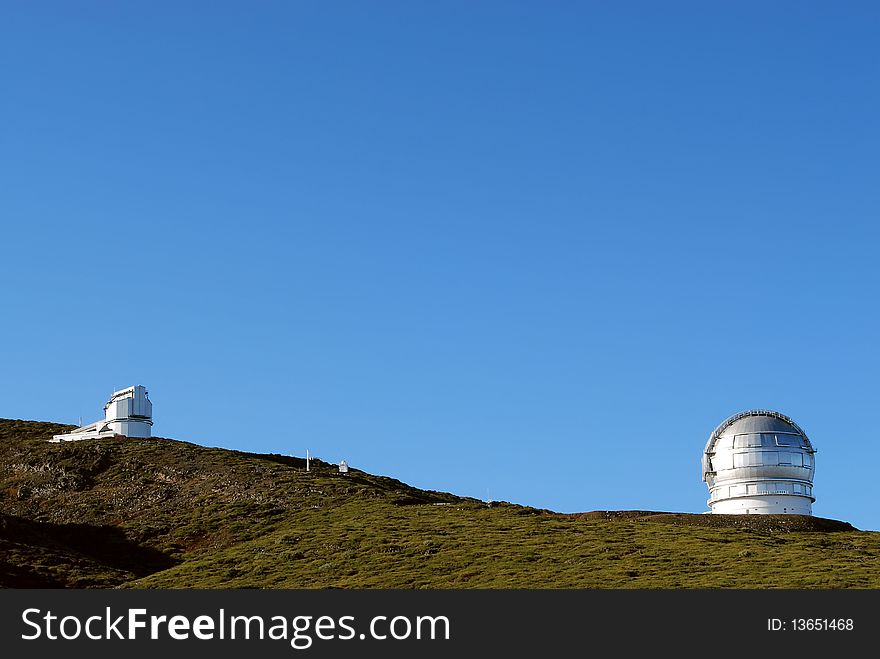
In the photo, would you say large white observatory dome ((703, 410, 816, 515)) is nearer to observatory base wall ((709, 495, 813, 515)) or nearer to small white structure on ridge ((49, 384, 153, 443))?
observatory base wall ((709, 495, 813, 515))

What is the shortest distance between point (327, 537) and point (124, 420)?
41685mm

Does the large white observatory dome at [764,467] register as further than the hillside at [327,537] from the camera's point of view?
Yes

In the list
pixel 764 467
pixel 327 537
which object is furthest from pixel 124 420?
pixel 764 467

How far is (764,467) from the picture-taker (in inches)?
2918

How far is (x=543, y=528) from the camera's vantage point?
229ft

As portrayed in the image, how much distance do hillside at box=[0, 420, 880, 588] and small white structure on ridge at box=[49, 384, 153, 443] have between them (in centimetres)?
640

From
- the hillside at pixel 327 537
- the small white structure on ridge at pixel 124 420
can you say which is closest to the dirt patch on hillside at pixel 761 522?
the hillside at pixel 327 537

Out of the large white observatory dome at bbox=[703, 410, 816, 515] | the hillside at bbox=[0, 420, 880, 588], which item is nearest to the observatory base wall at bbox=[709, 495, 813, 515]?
the large white observatory dome at bbox=[703, 410, 816, 515]

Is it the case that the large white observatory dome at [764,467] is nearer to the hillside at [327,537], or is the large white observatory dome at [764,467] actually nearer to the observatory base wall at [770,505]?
the observatory base wall at [770,505]

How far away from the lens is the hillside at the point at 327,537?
5641 cm

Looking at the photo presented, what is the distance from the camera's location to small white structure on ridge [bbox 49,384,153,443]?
4114 inches

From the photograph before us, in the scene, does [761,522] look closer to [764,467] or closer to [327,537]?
[764,467]

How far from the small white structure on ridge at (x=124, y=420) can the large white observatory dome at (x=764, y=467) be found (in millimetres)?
52809
